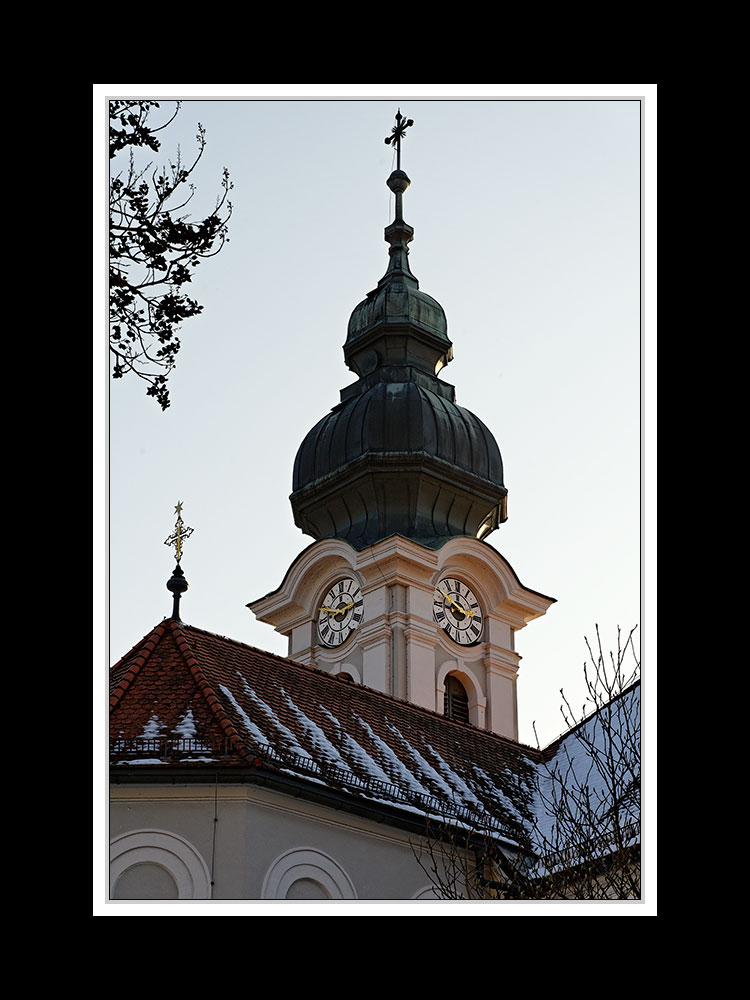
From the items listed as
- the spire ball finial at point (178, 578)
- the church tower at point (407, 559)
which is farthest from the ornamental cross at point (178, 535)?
the church tower at point (407, 559)

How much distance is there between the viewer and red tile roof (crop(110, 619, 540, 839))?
14.8 metres

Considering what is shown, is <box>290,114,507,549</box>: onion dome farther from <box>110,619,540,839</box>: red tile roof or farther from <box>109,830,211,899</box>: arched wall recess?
<box>109,830,211,899</box>: arched wall recess

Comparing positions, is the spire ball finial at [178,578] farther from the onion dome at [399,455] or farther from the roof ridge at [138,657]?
the onion dome at [399,455]

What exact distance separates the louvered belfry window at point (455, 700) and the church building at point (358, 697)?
0.05m

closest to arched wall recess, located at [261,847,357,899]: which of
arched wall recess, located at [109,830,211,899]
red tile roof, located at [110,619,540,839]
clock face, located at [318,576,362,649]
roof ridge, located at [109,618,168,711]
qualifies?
arched wall recess, located at [109,830,211,899]

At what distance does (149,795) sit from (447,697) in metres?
15.2

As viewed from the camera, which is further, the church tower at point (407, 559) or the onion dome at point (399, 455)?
the onion dome at point (399, 455)

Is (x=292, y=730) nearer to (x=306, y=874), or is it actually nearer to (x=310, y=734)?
(x=310, y=734)

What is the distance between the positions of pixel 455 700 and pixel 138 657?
1357 centimetres

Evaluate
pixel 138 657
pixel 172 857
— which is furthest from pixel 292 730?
pixel 172 857

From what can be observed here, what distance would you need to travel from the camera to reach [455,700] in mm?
29141

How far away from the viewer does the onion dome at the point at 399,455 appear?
98.9 ft
